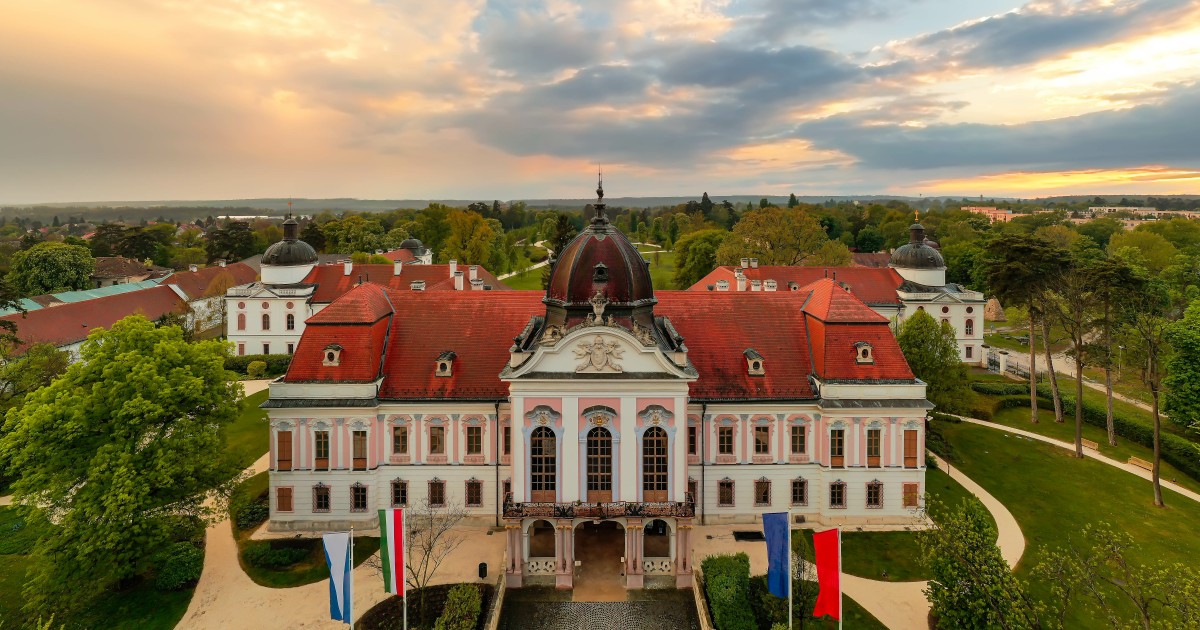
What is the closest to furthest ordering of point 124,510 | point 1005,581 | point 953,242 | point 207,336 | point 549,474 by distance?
point 1005,581 < point 124,510 < point 549,474 < point 207,336 < point 953,242

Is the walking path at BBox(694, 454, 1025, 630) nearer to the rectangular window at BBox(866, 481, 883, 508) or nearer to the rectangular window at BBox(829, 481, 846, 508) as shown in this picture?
the rectangular window at BBox(829, 481, 846, 508)

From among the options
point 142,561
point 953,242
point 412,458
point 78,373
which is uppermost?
point 953,242

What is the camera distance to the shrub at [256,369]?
5585cm

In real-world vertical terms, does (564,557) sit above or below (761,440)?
below

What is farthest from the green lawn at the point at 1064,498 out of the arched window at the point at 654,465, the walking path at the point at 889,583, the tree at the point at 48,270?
the tree at the point at 48,270

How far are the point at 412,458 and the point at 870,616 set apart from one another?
68.9 feet

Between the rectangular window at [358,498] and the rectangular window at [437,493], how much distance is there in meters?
3.15

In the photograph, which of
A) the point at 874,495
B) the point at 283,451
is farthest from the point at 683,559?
the point at 283,451

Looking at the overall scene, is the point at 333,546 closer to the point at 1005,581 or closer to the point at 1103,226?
the point at 1005,581

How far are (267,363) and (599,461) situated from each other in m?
44.1

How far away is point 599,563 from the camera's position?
27734 mm

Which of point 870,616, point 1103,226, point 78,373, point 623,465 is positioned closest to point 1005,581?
point 870,616

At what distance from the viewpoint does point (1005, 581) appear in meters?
18.4

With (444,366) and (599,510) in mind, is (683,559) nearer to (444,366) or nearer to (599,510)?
(599,510)
